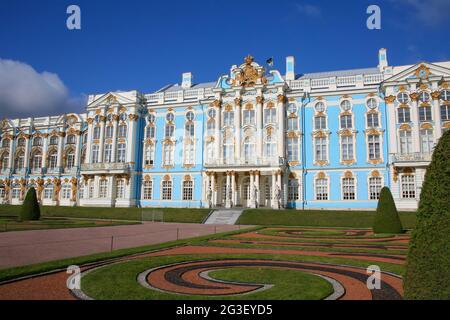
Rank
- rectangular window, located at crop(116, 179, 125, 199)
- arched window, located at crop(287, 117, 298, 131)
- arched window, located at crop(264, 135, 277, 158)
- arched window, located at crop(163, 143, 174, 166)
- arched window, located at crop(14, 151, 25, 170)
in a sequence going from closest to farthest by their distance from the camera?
arched window, located at crop(264, 135, 277, 158) → arched window, located at crop(287, 117, 298, 131) → arched window, located at crop(163, 143, 174, 166) → rectangular window, located at crop(116, 179, 125, 199) → arched window, located at crop(14, 151, 25, 170)

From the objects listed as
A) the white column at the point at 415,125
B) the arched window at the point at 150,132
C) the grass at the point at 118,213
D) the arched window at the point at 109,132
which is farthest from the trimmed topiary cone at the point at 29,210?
the white column at the point at 415,125

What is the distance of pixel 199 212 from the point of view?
119ft

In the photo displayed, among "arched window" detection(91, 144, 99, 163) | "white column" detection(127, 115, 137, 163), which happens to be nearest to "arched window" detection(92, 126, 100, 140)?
"arched window" detection(91, 144, 99, 163)

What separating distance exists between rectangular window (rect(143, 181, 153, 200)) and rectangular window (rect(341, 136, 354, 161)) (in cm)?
2431

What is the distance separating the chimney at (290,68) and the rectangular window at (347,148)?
36.8ft

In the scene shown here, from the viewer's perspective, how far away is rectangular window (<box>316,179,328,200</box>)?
40312 millimetres

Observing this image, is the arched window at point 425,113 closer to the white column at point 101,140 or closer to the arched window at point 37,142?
the white column at point 101,140

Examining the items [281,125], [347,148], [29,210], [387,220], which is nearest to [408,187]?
[347,148]

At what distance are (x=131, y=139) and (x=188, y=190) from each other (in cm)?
1014

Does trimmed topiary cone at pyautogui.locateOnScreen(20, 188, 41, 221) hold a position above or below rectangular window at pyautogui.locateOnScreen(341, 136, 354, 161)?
below

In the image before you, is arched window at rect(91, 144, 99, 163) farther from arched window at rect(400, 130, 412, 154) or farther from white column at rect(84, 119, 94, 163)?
arched window at rect(400, 130, 412, 154)

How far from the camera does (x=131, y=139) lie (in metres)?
46.5

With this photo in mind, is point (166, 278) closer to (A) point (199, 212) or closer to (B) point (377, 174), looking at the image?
(A) point (199, 212)

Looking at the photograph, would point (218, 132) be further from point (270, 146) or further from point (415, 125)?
point (415, 125)
